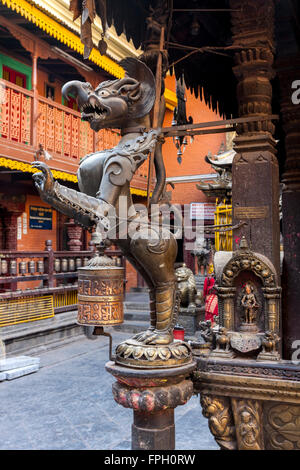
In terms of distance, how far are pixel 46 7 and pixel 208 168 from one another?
341 inches

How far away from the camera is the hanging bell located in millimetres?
2293

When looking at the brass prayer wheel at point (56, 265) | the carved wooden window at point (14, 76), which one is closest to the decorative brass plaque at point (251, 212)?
the brass prayer wheel at point (56, 265)

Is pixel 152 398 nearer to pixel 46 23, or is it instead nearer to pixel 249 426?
pixel 249 426

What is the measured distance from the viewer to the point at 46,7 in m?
8.78

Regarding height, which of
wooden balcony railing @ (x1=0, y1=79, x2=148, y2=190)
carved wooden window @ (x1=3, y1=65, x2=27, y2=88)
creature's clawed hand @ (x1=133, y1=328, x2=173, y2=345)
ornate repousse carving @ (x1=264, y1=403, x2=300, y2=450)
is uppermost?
carved wooden window @ (x1=3, y1=65, x2=27, y2=88)

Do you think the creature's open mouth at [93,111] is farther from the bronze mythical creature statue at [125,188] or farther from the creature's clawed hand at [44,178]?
the creature's clawed hand at [44,178]

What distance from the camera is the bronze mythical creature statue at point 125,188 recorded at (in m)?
2.32

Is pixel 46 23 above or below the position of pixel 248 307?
above

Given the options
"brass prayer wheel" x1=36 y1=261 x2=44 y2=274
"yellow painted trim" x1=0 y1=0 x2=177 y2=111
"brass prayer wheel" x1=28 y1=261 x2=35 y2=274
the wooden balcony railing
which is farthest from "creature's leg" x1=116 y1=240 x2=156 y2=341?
"brass prayer wheel" x1=36 y1=261 x2=44 y2=274

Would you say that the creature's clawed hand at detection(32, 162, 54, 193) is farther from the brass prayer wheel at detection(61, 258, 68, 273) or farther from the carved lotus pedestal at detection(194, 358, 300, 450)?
the brass prayer wheel at detection(61, 258, 68, 273)

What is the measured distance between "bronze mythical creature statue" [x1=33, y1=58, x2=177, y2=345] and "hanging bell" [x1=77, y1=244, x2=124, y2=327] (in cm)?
20

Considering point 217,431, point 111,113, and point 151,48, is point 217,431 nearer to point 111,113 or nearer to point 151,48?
point 111,113

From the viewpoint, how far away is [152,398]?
229cm

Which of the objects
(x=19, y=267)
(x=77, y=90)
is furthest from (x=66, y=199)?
(x=19, y=267)
